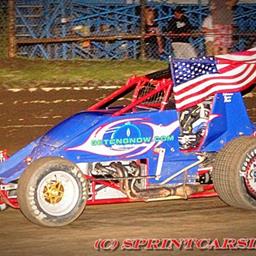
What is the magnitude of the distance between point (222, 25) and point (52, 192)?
28.2 ft

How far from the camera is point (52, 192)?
334 inches

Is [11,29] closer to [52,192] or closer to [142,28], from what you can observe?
[142,28]

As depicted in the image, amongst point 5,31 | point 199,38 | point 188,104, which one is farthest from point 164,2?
point 188,104

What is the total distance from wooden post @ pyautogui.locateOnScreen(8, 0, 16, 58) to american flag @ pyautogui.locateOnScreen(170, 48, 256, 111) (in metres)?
7.25

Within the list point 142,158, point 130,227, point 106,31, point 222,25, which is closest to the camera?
point 130,227

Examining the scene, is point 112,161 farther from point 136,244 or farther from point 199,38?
point 199,38

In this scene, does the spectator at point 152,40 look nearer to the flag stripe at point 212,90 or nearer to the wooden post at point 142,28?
the wooden post at point 142,28

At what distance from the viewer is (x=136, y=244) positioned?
24.8ft

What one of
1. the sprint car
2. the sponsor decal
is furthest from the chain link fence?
the sponsor decal

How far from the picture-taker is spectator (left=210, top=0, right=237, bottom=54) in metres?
16.1

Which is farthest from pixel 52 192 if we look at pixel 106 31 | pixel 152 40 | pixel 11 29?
pixel 106 31

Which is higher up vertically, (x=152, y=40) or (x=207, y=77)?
(x=152, y=40)

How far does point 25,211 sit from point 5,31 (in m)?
8.67

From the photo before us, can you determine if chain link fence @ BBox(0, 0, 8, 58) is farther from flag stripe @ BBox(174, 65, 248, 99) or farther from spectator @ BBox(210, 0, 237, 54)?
flag stripe @ BBox(174, 65, 248, 99)
